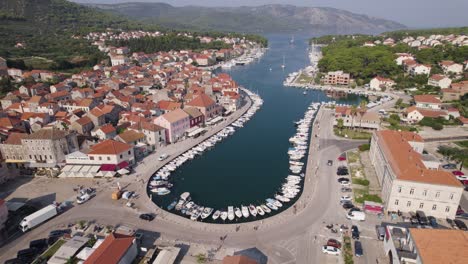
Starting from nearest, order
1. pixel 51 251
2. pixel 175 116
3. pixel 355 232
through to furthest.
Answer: pixel 51 251 → pixel 355 232 → pixel 175 116

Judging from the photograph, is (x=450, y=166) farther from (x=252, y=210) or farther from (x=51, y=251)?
(x=51, y=251)

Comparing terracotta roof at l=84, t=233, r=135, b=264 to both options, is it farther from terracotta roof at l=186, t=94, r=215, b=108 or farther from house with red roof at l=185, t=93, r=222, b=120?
terracotta roof at l=186, t=94, r=215, b=108

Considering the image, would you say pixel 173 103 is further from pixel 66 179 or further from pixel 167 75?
pixel 167 75

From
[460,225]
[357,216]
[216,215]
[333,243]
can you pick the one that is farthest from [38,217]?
[460,225]

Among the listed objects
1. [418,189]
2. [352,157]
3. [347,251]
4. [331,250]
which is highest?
[418,189]

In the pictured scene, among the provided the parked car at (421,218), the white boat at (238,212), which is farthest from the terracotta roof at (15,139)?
the parked car at (421,218)

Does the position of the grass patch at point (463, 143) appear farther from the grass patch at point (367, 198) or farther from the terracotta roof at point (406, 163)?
the grass patch at point (367, 198)
